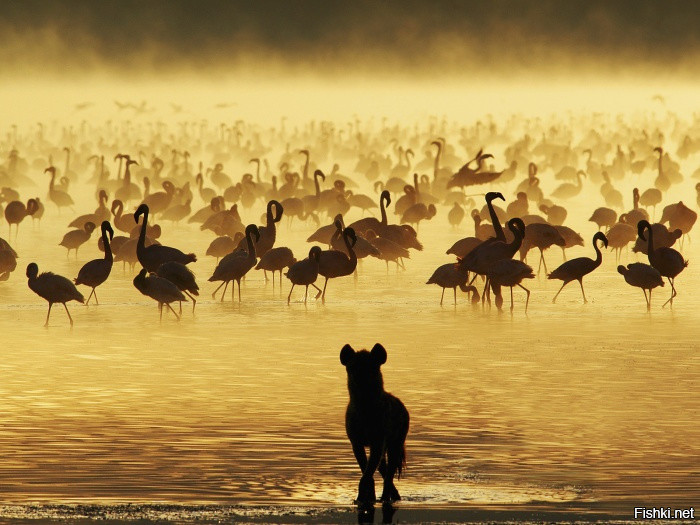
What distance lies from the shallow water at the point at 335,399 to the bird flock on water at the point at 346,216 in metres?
0.35

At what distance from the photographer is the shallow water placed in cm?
802

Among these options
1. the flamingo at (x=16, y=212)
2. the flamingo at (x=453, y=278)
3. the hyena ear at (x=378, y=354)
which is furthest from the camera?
the flamingo at (x=16, y=212)

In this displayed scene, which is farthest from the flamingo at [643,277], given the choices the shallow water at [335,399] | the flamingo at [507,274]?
the flamingo at [507,274]

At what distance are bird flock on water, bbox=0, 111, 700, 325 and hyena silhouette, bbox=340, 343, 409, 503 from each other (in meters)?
7.41

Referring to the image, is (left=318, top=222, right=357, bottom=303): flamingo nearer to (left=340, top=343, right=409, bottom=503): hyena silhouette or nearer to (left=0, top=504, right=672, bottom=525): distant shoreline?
(left=340, top=343, right=409, bottom=503): hyena silhouette

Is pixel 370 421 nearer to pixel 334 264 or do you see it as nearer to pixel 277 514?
pixel 277 514

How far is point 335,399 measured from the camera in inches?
411

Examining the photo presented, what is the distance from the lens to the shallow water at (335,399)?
8.02m

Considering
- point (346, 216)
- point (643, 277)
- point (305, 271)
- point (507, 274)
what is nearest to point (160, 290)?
point (305, 271)

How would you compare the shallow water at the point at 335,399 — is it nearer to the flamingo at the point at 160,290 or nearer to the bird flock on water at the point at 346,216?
the flamingo at the point at 160,290

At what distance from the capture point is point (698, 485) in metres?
8.00

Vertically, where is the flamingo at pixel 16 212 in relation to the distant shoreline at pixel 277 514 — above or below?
above

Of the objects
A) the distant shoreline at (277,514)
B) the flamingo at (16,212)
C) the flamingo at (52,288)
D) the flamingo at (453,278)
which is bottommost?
the distant shoreline at (277,514)

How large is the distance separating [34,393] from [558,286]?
831 cm
